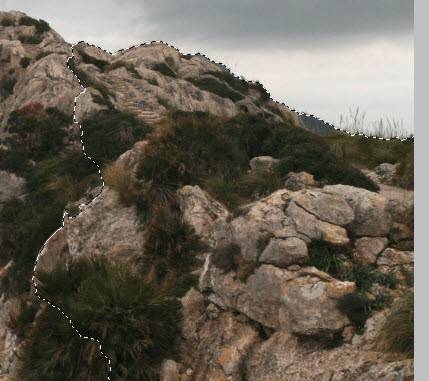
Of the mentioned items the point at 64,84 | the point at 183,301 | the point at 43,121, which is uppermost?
the point at 64,84

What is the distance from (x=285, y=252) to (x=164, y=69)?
131 feet

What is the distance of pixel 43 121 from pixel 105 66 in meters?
15.7

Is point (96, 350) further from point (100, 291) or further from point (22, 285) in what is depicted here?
point (22, 285)

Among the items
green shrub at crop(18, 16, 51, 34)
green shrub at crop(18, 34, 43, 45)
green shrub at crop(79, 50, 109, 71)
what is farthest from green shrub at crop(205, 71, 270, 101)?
green shrub at crop(18, 34, 43, 45)

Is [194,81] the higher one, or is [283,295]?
[194,81]

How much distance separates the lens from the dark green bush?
80.7 ft

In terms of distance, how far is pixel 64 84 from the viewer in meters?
33.3

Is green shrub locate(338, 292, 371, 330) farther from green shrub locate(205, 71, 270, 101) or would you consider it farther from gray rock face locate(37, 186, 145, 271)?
green shrub locate(205, 71, 270, 101)

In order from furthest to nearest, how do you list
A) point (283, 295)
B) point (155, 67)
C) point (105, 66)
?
point (155, 67), point (105, 66), point (283, 295)

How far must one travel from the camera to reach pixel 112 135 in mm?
25547

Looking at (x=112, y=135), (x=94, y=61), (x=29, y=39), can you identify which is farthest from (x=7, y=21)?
(x=112, y=135)

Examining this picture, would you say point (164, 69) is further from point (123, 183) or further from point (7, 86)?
point (123, 183)

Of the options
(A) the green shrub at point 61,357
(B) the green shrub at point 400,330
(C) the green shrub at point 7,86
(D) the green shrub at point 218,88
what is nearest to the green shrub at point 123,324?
(A) the green shrub at point 61,357

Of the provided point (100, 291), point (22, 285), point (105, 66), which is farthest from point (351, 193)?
point (105, 66)
